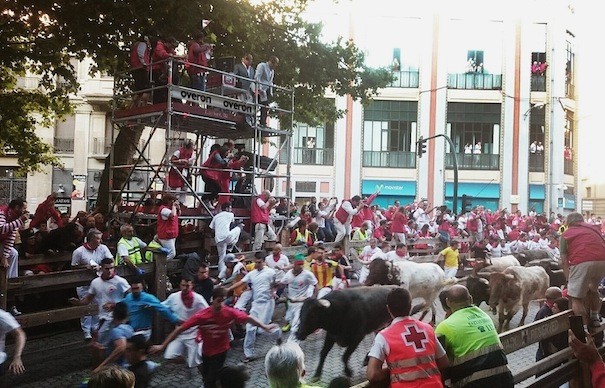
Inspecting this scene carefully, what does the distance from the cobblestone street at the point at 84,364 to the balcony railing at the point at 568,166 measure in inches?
1289

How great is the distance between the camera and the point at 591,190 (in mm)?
56094

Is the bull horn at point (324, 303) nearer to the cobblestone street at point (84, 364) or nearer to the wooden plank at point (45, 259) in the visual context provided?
the cobblestone street at point (84, 364)

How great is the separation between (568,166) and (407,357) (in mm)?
41199

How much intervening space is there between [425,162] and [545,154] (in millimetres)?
7955

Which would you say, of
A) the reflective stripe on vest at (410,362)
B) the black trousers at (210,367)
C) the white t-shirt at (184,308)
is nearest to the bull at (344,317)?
the black trousers at (210,367)

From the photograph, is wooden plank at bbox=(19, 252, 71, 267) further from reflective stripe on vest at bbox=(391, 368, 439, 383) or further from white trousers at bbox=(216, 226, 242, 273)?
reflective stripe on vest at bbox=(391, 368, 439, 383)

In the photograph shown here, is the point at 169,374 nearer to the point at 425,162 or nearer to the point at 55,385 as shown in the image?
the point at 55,385

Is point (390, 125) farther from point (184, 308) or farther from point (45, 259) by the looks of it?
point (184, 308)

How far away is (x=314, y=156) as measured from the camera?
39531 mm

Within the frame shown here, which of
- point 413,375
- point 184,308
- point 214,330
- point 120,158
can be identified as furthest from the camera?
point 120,158

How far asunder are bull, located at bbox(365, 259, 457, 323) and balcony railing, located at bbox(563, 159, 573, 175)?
1241 inches

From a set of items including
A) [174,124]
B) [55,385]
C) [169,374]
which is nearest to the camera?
[55,385]

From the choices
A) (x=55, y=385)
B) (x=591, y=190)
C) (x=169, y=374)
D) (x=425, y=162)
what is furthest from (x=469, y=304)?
(x=591, y=190)

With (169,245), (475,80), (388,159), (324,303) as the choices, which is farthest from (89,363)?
(475,80)
